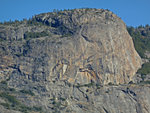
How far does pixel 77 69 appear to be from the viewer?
4363 inches

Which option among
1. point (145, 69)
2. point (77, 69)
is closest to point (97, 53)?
point (77, 69)

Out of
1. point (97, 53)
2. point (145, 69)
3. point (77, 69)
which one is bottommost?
point (77, 69)

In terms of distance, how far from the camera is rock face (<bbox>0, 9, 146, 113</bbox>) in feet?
357

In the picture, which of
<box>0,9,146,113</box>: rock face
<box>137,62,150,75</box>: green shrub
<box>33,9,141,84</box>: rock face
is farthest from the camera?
<box>137,62,150,75</box>: green shrub

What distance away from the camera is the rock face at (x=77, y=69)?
109 metres

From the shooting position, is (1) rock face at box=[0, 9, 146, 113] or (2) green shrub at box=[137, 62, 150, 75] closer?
(1) rock face at box=[0, 9, 146, 113]

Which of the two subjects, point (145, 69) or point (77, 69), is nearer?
point (77, 69)

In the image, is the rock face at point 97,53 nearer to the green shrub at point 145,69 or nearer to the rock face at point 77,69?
the rock face at point 77,69

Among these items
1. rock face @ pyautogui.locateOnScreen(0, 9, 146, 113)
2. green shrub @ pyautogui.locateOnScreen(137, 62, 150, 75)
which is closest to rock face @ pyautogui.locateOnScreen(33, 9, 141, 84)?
rock face @ pyautogui.locateOnScreen(0, 9, 146, 113)

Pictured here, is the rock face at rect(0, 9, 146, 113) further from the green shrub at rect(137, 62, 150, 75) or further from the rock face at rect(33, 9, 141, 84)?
the green shrub at rect(137, 62, 150, 75)

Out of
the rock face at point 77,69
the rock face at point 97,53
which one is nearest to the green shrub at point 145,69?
the rock face at point 97,53

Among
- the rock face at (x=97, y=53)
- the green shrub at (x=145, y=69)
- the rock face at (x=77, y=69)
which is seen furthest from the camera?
the green shrub at (x=145, y=69)

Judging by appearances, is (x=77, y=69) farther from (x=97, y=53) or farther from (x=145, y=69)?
(x=145, y=69)

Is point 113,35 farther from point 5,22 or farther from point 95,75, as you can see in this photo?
point 5,22
